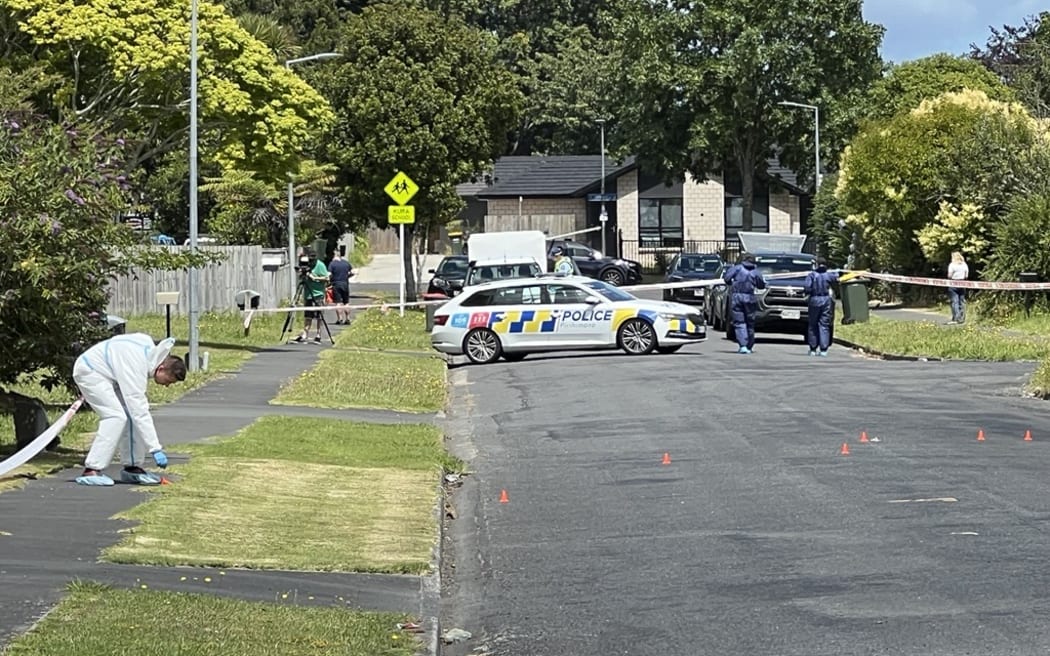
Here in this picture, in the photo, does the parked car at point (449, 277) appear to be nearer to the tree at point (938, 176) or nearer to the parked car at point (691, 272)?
the parked car at point (691, 272)

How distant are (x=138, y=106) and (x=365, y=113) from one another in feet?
48.3

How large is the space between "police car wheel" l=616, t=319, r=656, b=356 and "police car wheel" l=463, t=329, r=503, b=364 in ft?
6.83

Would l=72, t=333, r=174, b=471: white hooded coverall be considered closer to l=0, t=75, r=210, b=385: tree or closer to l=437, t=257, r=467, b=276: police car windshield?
l=0, t=75, r=210, b=385: tree

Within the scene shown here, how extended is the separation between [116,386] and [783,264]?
2487 centimetres

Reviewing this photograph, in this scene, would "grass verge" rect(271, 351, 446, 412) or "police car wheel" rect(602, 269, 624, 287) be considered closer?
"grass verge" rect(271, 351, 446, 412)

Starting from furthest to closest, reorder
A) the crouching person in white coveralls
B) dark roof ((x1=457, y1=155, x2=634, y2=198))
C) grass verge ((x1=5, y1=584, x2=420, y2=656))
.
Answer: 1. dark roof ((x1=457, y1=155, x2=634, y2=198))
2. the crouching person in white coveralls
3. grass verge ((x1=5, y1=584, x2=420, y2=656))

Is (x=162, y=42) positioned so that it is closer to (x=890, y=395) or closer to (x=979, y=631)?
(x=890, y=395)

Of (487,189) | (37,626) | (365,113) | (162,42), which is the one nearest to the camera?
(37,626)

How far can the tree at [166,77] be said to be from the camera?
104ft

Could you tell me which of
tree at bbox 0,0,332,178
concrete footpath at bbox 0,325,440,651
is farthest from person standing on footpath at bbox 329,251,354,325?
concrete footpath at bbox 0,325,440,651

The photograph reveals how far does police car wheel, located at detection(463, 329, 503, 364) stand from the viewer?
29781mm

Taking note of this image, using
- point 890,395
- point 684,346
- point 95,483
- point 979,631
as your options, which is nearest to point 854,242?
point 684,346

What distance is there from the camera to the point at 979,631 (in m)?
8.54

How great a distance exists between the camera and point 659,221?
85.3 meters
